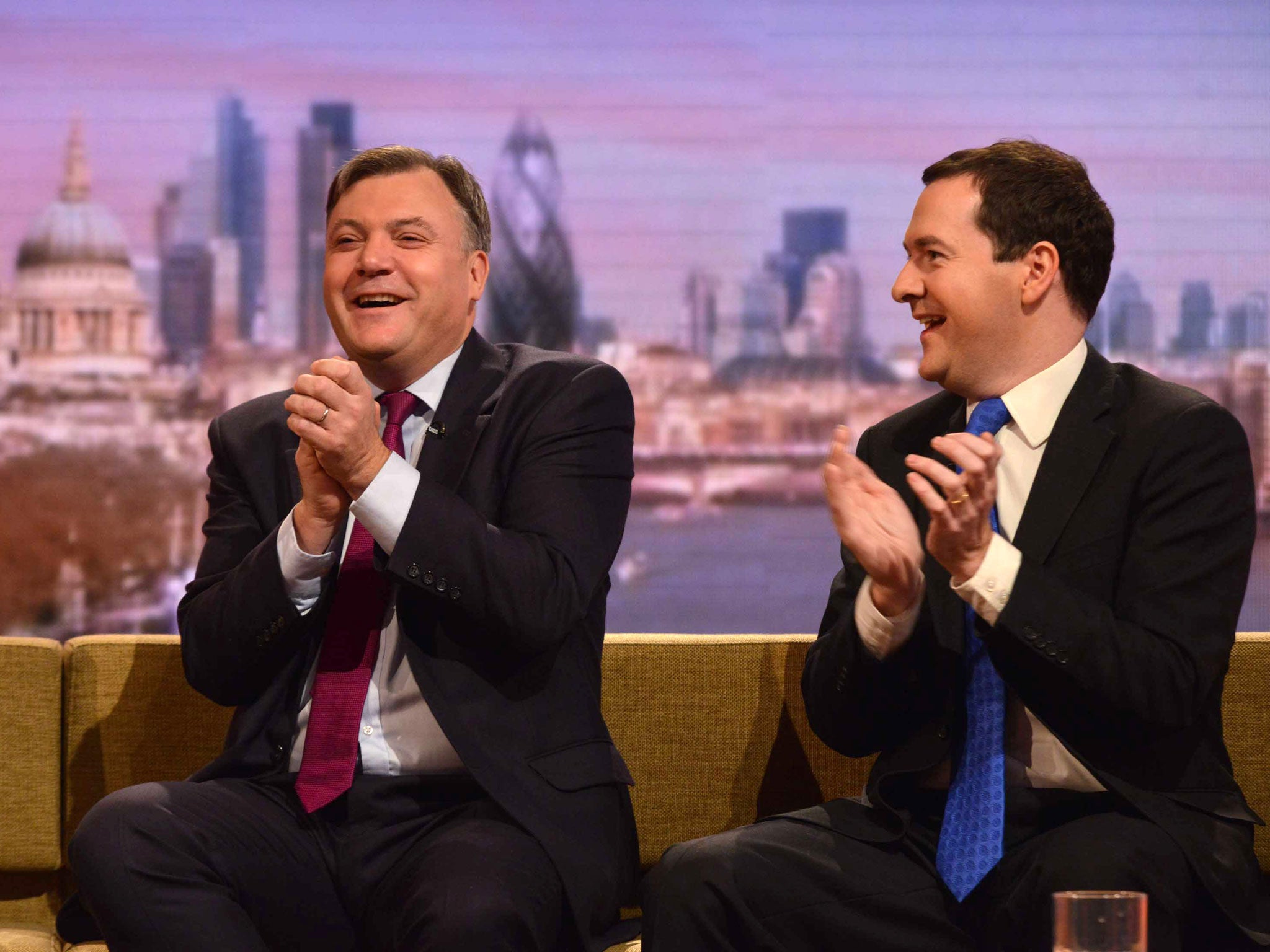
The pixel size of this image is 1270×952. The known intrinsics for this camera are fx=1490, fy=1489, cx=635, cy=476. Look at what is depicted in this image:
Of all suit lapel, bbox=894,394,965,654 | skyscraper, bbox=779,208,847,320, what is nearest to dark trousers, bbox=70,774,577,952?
suit lapel, bbox=894,394,965,654

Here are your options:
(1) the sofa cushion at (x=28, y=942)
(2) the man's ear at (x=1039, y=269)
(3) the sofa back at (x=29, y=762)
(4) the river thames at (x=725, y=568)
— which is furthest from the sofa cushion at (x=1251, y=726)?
(4) the river thames at (x=725, y=568)

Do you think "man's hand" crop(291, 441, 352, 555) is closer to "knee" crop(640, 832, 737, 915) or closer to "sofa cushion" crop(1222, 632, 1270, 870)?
"knee" crop(640, 832, 737, 915)

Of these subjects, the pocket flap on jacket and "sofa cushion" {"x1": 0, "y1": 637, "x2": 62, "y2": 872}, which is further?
"sofa cushion" {"x1": 0, "y1": 637, "x2": 62, "y2": 872}

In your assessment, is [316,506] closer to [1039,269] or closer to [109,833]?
[109,833]

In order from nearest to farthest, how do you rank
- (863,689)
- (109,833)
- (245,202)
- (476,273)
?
(109,833), (863,689), (476,273), (245,202)

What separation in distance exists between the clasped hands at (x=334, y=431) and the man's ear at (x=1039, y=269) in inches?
35.4

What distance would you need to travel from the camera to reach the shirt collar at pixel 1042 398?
204 centimetres

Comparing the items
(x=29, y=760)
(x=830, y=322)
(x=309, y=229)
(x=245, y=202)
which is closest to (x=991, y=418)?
(x=29, y=760)

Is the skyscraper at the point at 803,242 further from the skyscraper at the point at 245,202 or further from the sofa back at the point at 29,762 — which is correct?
the sofa back at the point at 29,762

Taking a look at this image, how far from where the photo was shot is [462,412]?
2188 millimetres

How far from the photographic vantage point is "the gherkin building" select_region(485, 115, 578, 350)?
463 cm

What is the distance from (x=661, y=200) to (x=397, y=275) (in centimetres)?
260

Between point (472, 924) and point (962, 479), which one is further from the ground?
point (962, 479)

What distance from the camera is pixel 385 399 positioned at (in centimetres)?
221
